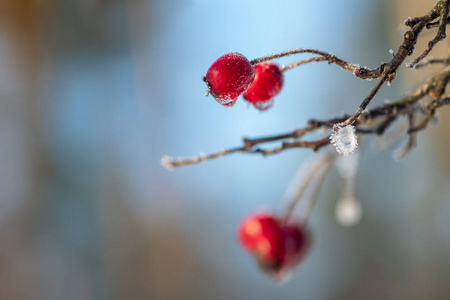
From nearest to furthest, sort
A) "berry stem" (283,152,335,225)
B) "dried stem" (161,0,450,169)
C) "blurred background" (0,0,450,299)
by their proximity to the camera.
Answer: "dried stem" (161,0,450,169), "berry stem" (283,152,335,225), "blurred background" (0,0,450,299)

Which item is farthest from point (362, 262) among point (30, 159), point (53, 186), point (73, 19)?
point (73, 19)

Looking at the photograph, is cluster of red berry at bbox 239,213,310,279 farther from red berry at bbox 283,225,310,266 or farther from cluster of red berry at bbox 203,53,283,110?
cluster of red berry at bbox 203,53,283,110

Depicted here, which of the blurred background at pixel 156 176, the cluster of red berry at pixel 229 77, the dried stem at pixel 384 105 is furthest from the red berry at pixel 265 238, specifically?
the blurred background at pixel 156 176

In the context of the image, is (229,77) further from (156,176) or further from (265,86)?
(156,176)

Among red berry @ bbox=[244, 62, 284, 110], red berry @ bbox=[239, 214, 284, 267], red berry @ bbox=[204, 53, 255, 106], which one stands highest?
red berry @ bbox=[244, 62, 284, 110]

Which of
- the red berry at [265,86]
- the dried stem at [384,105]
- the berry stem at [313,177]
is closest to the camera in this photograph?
the dried stem at [384,105]

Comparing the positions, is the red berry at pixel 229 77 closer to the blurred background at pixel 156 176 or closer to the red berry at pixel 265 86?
the red berry at pixel 265 86

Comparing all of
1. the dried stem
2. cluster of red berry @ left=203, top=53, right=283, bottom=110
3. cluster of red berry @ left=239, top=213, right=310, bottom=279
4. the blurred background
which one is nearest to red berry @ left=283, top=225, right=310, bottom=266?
cluster of red berry @ left=239, top=213, right=310, bottom=279
